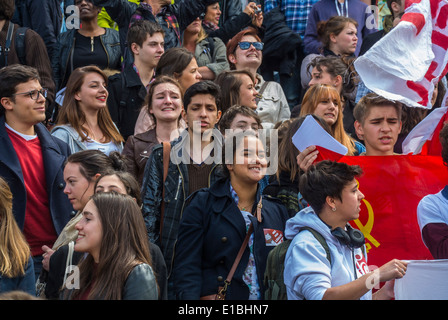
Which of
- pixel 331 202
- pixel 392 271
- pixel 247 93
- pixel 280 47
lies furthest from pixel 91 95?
pixel 392 271

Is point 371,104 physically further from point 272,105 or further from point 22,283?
point 22,283

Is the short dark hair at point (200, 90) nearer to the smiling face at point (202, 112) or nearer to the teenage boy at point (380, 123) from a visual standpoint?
the smiling face at point (202, 112)

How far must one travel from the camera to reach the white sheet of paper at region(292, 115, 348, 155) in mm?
5703

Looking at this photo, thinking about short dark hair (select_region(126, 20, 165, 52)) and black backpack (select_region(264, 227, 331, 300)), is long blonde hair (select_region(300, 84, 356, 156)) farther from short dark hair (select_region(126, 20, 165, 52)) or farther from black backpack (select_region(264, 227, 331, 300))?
black backpack (select_region(264, 227, 331, 300))

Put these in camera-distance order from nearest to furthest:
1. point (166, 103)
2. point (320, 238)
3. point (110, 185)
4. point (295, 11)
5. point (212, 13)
Result: point (320, 238) → point (110, 185) → point (166, 103) → point (212, 13) → point (295, 11)

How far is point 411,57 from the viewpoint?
233 inches

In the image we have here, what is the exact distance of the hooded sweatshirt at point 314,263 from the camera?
452 cm

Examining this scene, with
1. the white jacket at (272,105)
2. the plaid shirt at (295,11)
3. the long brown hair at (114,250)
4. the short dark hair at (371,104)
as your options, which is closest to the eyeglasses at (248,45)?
the white jacket at (272,105)

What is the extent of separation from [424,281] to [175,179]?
2.06 meters

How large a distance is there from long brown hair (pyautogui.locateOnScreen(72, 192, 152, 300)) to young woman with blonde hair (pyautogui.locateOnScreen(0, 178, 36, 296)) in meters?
0.58

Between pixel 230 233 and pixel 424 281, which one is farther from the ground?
pixel 230 233

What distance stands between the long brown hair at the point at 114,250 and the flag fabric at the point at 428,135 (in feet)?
8.20

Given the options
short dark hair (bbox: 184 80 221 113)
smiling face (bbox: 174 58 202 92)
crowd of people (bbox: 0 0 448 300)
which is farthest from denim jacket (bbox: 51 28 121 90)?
short dark hair (bbox: 184 80 221 113)
